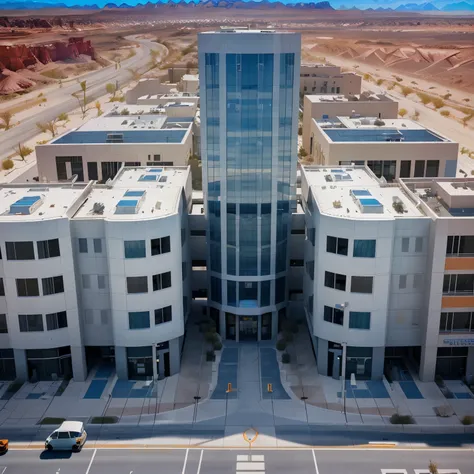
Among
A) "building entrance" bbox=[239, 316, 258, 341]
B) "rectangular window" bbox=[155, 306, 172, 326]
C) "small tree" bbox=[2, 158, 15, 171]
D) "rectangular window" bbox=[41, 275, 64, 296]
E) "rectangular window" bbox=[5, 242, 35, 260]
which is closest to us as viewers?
"rectangular window" bbox=[5, 242, 35, 260]

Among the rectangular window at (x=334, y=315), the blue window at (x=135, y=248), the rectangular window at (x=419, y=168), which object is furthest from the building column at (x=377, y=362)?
the rectangular window at (x=419, y=168)

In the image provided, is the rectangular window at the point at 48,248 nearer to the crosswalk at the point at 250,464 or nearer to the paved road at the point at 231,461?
the paved road at the point at 231,461

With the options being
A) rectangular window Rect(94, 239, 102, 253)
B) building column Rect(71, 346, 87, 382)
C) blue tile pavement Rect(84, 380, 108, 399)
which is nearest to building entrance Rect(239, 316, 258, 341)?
blue tile pavement Rect(84, 380, 108, 399)

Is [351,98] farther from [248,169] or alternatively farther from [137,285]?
[137,285]

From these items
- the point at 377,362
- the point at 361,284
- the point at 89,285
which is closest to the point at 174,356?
the point at 89,285

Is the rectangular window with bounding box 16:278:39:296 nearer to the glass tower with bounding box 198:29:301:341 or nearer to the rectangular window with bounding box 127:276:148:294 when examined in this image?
the rectangular window with bounding box 127:276:148:294

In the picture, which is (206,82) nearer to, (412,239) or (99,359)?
(412,239)
